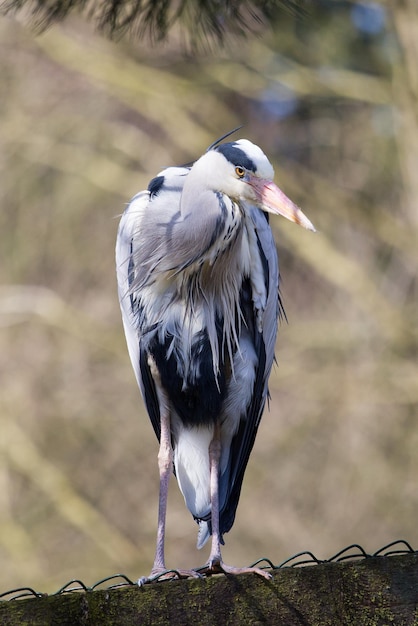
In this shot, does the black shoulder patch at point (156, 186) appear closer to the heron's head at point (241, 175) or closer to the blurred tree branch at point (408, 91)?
the heron's head at point (241, 175)

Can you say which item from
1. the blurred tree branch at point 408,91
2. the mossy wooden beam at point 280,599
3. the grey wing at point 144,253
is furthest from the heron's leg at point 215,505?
the blurred tree branch at point 408,91

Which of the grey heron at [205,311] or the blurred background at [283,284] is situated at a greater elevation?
the grey heron at [205,311]

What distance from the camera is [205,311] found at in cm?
300

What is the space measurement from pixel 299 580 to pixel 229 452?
1269mm

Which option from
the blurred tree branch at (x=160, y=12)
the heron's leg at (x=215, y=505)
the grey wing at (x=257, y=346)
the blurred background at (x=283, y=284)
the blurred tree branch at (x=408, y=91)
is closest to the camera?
the heron's leg at (x=215, y=505)

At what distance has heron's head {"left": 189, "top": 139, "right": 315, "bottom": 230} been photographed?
2.83m

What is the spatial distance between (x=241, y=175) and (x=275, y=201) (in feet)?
0.46

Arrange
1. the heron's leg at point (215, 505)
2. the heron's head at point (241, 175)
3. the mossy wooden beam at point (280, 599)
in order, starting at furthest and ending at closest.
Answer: the heron's head at point (241, 175), the heron's leg at point (215, 505), the mossy wooden beam at point (280, 599)

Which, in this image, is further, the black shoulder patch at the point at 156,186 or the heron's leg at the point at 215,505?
the black shoulder patch at the point at 156,186

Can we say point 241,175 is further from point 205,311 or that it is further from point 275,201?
point 205,311

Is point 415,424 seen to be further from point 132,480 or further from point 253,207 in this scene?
point 253,207

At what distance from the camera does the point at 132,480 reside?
780 cm

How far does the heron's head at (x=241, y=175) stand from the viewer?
2826 millimetres

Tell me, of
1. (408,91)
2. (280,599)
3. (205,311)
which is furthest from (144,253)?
(408,91)
